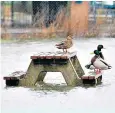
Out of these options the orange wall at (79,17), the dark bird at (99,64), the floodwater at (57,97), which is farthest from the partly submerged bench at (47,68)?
the orange wall at (79,17)

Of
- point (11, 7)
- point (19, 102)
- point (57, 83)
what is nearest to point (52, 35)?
point (11, 7)

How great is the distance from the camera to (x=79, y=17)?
18.2 metres

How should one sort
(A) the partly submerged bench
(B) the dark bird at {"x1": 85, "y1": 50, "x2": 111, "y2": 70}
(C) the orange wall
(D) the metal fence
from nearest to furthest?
(A) the partly submerged bench → (B) the dark bird at {"x1": 85, "y1": 50, "x2": 111, "y2": 70} → (C) the orange wall → (D) the metal fence

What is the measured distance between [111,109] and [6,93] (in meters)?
1.85

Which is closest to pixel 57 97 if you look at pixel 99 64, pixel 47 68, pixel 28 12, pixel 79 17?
pixel 47 68

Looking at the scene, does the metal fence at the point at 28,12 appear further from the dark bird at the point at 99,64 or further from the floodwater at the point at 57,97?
the dark bird at the point at 99,64

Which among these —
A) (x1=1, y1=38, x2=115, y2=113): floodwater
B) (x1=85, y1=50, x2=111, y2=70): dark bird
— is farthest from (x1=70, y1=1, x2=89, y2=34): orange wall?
(x1=85, y1=50, x2=111, y2=70): dark bird

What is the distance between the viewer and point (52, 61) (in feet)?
27.8

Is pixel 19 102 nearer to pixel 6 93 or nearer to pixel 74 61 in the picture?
pixel 6 93

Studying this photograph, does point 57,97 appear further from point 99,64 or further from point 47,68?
point 99,64

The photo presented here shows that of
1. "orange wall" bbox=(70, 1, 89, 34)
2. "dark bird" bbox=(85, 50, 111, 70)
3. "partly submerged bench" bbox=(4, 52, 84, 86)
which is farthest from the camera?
"orange wall" bbox=(70, 1, 89, 34)

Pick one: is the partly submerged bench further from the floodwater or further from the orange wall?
the orange wall

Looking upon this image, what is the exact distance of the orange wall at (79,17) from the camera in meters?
17.1

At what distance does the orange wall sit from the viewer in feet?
56.1
